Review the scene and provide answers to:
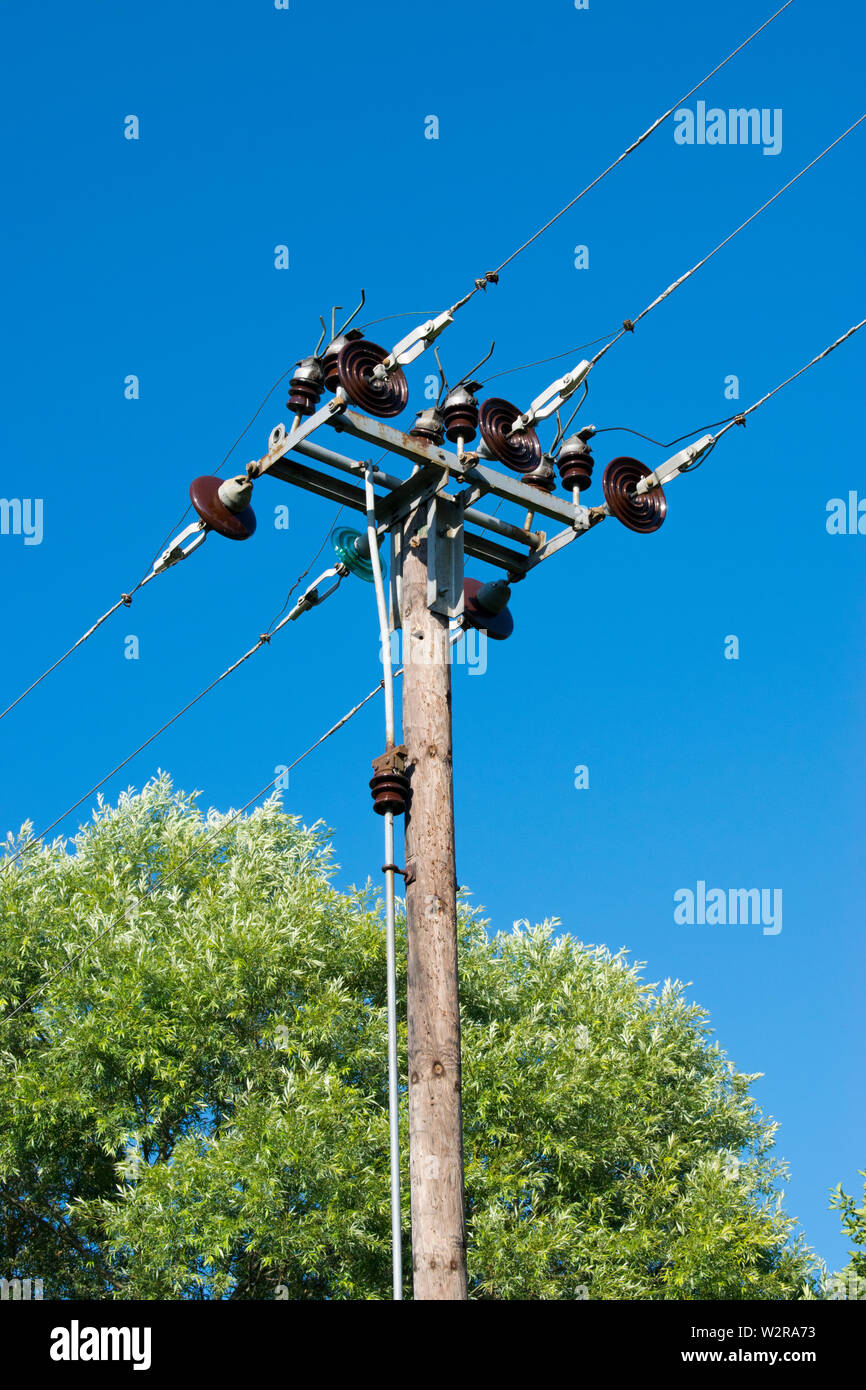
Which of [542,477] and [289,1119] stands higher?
[542,477]

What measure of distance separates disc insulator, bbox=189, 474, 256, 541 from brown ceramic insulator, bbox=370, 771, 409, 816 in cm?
243

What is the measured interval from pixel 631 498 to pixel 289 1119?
12.5 meters

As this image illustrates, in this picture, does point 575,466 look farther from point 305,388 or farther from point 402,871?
point 402,871

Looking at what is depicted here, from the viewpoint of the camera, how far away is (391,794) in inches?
322

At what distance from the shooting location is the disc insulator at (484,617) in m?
10.2

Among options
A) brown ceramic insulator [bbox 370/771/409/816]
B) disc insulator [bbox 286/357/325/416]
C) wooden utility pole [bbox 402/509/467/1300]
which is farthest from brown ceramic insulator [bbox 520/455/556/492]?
brown ceramic insulator [bbox 370/771/409/816]

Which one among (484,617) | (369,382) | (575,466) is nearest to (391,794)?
(484,617)

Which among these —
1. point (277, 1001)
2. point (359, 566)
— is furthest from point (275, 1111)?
point (359, 566)

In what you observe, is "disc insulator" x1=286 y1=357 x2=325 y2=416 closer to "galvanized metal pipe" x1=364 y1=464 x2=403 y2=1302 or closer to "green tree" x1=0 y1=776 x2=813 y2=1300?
"galvanized metal pipe" x1=364 y1=464 x2=403 y2=1302

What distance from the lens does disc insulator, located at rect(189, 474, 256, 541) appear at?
979cm

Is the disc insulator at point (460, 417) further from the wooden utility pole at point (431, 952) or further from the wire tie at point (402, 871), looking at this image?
the wire tie at point (402, 871)

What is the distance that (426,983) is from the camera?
7859mm

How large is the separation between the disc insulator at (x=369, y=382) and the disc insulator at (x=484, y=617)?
1.58m
